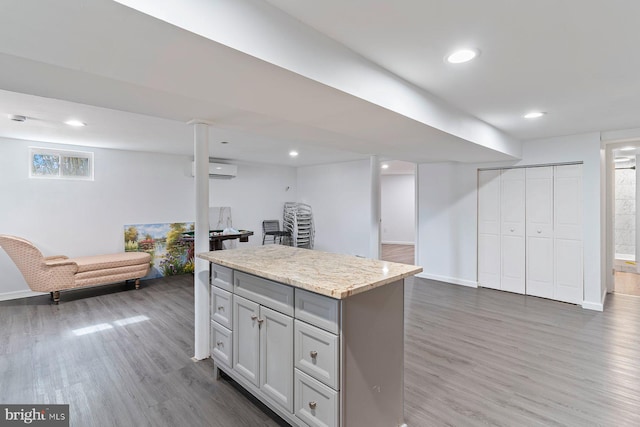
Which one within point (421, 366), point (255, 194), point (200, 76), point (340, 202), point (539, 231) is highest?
point (200, 76)

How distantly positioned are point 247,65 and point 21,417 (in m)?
2.69

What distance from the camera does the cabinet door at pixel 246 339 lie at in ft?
6.70

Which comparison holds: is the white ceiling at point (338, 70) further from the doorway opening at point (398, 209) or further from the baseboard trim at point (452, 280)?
the doorway opening at point (398, 209)

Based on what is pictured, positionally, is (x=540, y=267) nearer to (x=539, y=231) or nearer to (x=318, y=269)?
(x=539, y=231)

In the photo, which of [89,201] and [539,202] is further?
[89,201]

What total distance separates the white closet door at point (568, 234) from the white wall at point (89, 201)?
6.37 m

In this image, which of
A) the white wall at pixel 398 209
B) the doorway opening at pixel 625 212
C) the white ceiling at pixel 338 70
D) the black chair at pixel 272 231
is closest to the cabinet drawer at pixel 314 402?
the white ceiling at pixel 338 70

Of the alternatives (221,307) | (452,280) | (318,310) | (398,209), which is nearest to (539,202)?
(452,280)

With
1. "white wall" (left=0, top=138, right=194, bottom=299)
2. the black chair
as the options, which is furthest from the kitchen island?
the black chair

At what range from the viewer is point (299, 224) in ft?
25.6

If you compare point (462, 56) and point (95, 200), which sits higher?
point (462, 56)

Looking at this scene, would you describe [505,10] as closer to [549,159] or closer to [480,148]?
[480,148]

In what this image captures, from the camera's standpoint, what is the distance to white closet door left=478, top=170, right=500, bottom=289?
488 centimetres

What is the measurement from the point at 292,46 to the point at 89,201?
208 inches
